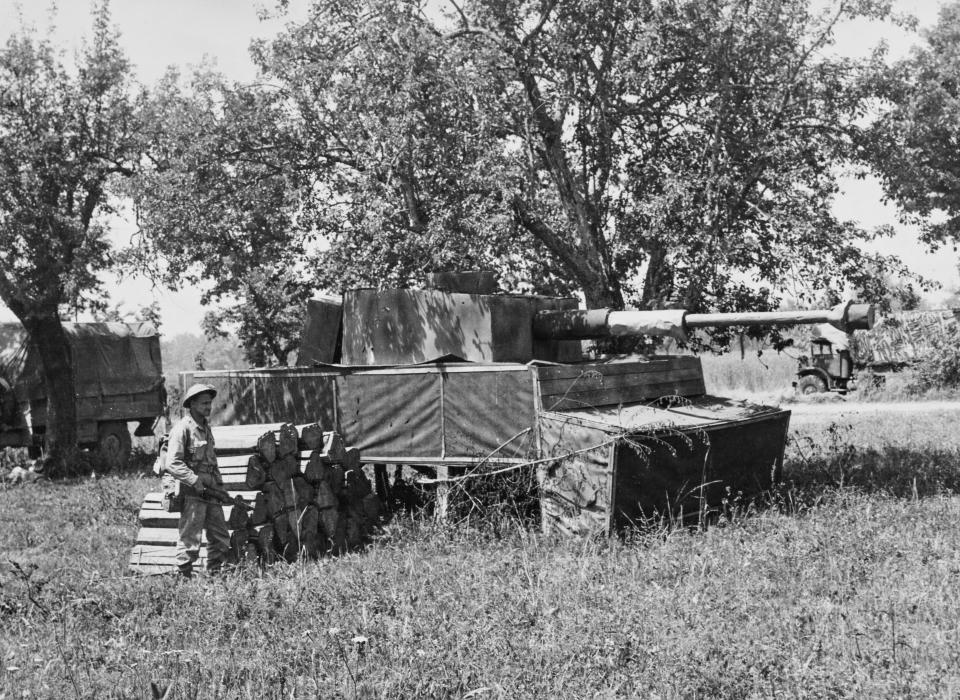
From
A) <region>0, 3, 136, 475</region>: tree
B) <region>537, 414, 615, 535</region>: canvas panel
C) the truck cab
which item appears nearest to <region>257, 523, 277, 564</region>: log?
<region>537, 414, 615, 535</region>: canvas panel

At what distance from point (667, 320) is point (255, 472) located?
15.7 ft

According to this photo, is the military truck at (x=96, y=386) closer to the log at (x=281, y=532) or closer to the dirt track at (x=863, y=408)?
the log at (x=281, y=532)

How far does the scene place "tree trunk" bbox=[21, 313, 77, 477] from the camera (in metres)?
18.8

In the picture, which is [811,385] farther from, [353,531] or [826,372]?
[353,531]

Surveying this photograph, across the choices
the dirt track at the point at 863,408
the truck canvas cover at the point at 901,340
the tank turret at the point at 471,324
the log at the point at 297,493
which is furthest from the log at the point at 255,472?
the truck canvas cover at the point at 901,340

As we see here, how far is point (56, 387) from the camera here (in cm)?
1917

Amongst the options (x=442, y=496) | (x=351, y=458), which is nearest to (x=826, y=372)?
(x=442, y=496)

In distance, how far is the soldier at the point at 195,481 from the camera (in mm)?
9391

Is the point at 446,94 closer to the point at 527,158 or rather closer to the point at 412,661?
the point at 527,158

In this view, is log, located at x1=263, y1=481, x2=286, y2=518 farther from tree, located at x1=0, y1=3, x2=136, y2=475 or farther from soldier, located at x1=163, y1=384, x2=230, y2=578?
tree, located at x1=0, y1=3, x2=136, y2=475

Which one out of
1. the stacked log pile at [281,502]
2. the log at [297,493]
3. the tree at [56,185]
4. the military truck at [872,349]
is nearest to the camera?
the stacked log pile at [281,502]

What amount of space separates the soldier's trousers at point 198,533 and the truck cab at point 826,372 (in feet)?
71.6

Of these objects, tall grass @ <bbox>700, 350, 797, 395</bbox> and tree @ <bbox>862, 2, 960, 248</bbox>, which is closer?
tree @ <bbox>862, 2, 960, 248</bbox>

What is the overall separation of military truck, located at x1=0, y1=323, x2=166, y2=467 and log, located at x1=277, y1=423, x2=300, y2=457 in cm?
1012
